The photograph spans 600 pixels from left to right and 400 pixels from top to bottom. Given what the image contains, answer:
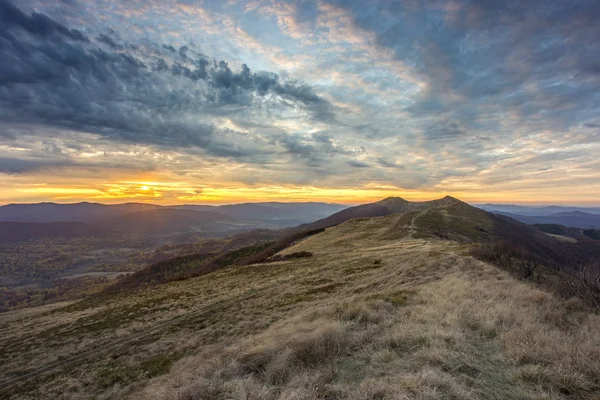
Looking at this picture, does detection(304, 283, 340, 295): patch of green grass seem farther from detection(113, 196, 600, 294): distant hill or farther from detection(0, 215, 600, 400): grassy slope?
detection(113, 196, 600, 294): distant hill

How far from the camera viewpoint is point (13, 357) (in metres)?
20.7

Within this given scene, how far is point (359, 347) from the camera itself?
8.95m

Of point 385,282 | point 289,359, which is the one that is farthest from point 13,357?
point 385,282

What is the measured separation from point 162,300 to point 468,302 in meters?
30.9

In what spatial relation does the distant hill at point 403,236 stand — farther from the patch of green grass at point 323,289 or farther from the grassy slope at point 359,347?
the grassy slope at point 359,347

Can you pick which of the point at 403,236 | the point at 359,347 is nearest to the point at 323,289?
the point at 359,347

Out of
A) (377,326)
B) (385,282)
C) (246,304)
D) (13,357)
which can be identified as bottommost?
(13,357)

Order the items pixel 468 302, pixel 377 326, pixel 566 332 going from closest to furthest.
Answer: pixel 566 332 < pixel 377 326 < pixel 468 302

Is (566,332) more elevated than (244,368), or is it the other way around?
(566,332)

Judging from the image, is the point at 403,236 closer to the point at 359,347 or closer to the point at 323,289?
the point at 323,289

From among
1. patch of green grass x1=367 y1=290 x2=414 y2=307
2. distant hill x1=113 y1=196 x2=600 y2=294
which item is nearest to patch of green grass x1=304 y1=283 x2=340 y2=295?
patch of green grass x1=367 y1=290 x2=414 y2=307

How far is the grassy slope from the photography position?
6.46 metres

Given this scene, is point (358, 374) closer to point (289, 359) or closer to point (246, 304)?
point (289, 359)

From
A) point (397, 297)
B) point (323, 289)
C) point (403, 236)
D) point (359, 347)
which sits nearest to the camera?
point (359, 347)
